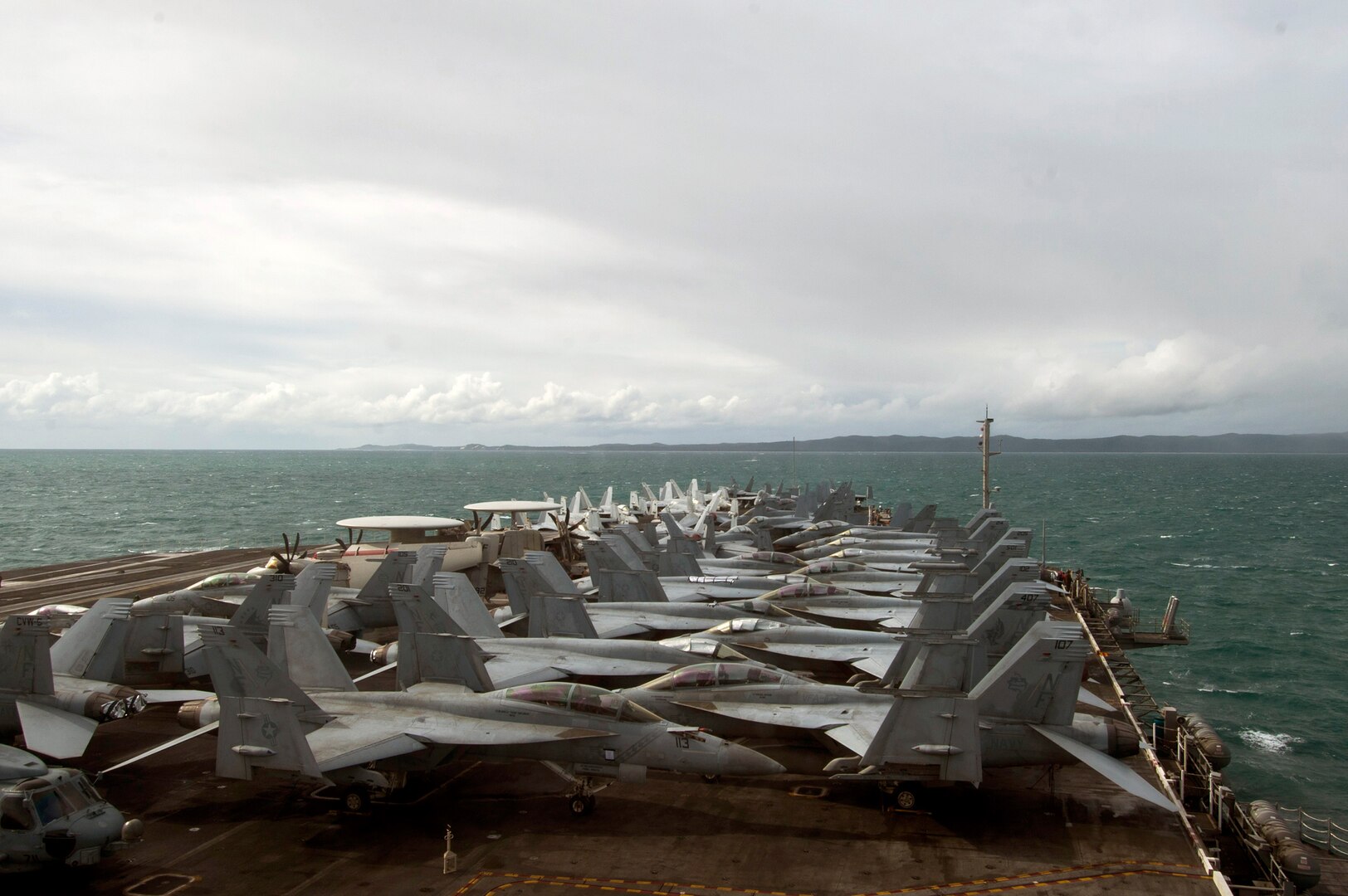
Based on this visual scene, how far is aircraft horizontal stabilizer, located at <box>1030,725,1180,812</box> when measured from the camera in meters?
15.9

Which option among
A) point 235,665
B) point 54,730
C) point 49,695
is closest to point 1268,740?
point 235,665

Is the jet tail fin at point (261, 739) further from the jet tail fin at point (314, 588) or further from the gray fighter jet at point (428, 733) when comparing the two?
the jet tail fin at point (314, 588)

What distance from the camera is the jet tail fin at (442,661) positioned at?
19.9 metres

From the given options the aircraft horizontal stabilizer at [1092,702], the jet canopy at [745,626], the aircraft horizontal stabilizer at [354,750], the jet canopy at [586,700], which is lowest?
the aircraft horizontal stabilizer at [1092,702]

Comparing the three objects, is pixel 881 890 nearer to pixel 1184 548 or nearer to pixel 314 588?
pixel 314 588

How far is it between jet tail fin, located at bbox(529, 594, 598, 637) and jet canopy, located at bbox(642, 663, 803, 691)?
21.4ft

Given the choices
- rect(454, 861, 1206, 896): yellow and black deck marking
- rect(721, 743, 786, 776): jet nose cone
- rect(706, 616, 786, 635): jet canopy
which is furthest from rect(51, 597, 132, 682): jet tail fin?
rect(706, 616, 786, 635): jet canopy

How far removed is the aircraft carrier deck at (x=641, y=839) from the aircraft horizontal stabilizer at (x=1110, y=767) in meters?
1.02

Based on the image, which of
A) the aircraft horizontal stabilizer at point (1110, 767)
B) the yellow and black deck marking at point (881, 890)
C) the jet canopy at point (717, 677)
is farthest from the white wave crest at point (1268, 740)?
the jet canopy at point (717, 677)

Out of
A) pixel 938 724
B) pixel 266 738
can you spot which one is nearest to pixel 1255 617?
pixel 938 724

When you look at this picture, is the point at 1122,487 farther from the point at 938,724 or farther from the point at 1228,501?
the point at 938,724

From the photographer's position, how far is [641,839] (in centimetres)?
1653

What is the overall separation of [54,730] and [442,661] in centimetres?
834

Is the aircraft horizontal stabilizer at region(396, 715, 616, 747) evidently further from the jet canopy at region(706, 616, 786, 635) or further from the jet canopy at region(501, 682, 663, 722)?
the jet canopy at region(706, 616, 786, 635)
